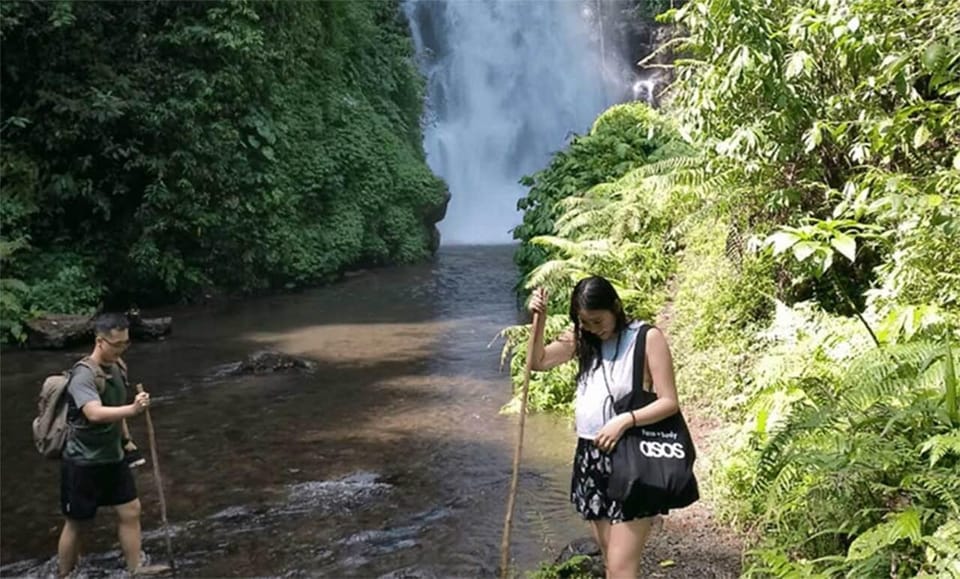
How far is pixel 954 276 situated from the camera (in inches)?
206

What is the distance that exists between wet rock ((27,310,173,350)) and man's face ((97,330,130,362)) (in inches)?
332

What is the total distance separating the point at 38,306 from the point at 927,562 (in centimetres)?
1388

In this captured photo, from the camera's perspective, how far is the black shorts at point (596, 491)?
3.66m

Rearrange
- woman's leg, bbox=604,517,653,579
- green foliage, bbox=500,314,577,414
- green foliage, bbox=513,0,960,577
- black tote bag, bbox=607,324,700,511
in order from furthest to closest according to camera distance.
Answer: green foliage, bbox=500,314,577,414 → green foliage, bbox=513,0,960,577 → woman's leg, bbox=604,517,653,579 → black tote bag, bbox=607,324,700,511

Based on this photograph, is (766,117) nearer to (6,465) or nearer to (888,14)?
(888,14)

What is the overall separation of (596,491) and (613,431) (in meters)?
0.35

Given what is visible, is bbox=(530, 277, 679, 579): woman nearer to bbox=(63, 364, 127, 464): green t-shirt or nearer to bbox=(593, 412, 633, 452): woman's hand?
bbox=(593, 412, 633, 452): woman's hand

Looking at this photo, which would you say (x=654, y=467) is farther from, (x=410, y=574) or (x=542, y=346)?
(x=410, y=574)

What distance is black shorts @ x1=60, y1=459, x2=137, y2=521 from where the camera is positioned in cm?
512

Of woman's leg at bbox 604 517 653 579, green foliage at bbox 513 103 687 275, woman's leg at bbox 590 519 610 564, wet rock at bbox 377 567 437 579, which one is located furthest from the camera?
green foliage at bbox 513 103 687 275

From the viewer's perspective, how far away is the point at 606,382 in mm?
3770

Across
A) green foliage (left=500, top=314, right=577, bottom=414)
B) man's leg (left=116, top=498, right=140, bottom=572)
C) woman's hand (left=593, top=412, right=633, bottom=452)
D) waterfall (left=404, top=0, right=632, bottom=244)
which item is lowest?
man's leg (left=116, top=498, right=140, bottom=572)

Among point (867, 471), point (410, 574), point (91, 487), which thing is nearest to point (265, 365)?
point (91, 487)

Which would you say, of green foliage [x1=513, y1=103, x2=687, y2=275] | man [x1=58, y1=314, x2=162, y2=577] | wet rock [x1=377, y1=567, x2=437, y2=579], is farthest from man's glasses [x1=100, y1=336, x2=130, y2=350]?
green foliage [x1=513, y1=103, x2=687, y2=275]
